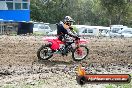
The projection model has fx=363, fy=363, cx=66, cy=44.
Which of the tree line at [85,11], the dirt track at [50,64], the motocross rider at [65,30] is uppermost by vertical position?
the tree line at [85,11]

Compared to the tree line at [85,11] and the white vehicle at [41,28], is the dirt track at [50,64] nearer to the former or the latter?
the white vehicle at [41,28]

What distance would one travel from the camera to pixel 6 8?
5719 centimetres

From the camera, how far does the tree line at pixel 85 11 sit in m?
53.3

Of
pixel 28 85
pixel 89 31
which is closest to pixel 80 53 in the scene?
pixel 28 85

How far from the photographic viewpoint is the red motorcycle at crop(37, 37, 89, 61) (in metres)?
13.1

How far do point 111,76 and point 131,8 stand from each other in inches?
2148

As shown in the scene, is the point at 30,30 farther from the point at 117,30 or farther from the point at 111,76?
the point at 111,76

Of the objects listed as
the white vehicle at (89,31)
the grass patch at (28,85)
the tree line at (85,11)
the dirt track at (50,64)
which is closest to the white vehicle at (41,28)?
the white vehicle at (89,31)

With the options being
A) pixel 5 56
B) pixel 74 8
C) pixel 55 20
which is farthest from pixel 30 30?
pixel 74 8

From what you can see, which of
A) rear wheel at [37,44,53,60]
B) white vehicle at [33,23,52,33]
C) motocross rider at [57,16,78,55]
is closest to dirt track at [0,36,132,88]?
rear wheel at [37,44,53,60]

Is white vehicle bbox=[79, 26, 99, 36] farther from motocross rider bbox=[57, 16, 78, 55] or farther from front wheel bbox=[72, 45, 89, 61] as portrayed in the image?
motocross rider bbox=[57, 16, 78, 55]

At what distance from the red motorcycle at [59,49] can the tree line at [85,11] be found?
128 ft

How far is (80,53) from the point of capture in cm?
1371

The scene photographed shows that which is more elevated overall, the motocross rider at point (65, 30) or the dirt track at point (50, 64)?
the motocross rider at point (65, 30)
